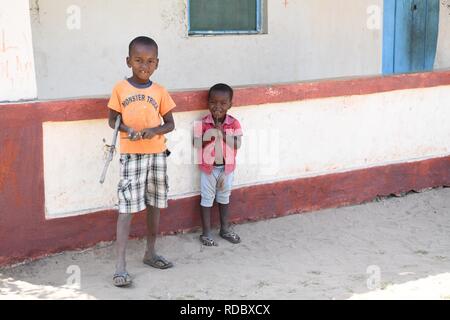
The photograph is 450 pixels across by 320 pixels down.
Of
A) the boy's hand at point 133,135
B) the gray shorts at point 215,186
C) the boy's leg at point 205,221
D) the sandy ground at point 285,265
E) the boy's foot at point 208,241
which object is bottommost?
the sandy ground at point 285,265

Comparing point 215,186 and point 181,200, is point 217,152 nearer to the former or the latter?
point 215,186

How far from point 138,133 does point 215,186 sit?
1072 millimetres

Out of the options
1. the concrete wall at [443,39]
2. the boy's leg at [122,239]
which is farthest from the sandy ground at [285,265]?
the concrete wall at [443,39]

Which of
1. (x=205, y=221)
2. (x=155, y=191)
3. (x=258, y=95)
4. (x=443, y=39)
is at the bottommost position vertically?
(x=205, y=221)

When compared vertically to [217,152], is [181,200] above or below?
below

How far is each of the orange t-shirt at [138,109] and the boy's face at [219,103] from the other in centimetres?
62

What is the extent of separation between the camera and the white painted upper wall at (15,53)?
3.98 metres

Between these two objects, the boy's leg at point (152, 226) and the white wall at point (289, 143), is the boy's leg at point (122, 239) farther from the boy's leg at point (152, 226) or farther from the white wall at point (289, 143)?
the white wall at point (289, 143)

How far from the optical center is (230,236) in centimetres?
491

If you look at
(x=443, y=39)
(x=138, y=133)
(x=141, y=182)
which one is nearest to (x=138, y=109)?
(x=138, y=133)

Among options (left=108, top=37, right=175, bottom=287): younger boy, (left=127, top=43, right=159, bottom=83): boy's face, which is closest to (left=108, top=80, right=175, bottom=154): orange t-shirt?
(left=108, top=37, right=175, bottom=287): younger boy

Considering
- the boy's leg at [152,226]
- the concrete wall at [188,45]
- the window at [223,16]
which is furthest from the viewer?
the window at [223,16]
